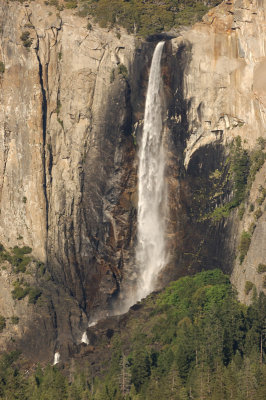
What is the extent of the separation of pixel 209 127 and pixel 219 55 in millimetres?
6124

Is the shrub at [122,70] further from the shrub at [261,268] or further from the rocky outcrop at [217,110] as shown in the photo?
the shrub at [261,268]

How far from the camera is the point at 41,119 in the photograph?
142000mm

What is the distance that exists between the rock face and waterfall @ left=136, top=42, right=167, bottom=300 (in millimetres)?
738

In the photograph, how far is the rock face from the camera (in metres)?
135

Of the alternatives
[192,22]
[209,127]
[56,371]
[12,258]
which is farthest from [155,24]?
[56,371]

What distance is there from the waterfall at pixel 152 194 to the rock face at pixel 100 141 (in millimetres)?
738

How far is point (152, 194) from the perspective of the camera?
139375 mm

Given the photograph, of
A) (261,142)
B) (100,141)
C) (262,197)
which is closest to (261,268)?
(262,197)

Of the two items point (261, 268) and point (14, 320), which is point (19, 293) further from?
point (261, 268)

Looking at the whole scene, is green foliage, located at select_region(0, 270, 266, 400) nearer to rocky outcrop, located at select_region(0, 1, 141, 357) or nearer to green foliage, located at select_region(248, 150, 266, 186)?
rocky outcrop, located at select_region(0, 1, 141, 357)

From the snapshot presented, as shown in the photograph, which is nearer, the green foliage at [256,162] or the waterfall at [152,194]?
the green foliage at [256,162]

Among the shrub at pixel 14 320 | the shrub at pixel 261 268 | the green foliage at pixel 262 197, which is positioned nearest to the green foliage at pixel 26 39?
the shrub at pixel 14 320

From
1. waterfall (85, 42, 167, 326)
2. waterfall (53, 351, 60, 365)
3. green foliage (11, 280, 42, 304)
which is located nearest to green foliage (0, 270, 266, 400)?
waterfall (53, 351, 60, 365)

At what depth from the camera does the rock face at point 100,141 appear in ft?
443
